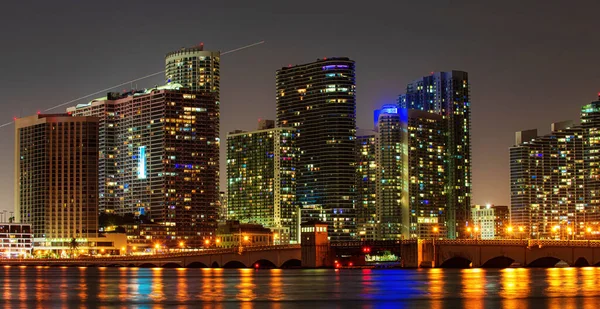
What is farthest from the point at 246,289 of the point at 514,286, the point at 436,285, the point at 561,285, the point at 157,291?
the point at 561,285

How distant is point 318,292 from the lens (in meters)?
131

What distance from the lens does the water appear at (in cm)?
11162

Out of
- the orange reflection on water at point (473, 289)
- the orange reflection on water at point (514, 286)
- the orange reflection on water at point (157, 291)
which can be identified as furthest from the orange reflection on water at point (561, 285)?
the orange reflection on water at point (157, 291)

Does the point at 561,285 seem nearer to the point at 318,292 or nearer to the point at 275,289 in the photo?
the point at 318,292

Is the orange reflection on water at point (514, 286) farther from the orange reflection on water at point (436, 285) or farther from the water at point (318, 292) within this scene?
the orange reflection on water at point (436, 285)

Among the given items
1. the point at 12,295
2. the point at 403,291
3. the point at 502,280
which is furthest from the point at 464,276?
the point at 12,295

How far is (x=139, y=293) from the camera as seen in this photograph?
129875mm

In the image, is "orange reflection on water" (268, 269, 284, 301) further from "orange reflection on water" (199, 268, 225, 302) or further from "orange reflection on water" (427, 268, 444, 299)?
"orange reflection on water" (427, 268, 444, 299)

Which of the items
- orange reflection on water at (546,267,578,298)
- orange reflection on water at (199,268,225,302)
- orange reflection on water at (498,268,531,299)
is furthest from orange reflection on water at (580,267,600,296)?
orange reflection on water at (199,268,225,302)

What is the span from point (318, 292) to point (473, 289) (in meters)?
20.3

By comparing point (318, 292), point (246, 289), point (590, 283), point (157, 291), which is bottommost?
point (590, 283)

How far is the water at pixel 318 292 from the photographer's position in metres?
112

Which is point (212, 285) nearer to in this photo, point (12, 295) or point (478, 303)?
point (12, 295)

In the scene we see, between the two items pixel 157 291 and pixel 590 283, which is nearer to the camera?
pixel 157 291
